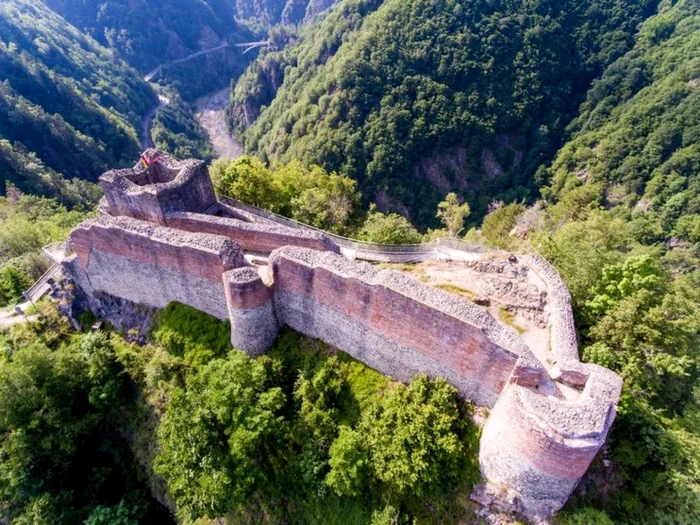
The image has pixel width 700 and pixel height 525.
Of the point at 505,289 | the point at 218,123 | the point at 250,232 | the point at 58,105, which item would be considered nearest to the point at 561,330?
the point at 505,289

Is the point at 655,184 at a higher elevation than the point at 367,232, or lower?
lower

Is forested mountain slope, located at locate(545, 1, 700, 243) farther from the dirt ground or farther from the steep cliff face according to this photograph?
the steep cliff face

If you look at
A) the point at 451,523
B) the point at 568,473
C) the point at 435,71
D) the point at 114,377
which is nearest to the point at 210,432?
the point at 114,377

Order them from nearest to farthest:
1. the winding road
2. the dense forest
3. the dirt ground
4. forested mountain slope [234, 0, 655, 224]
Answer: the dense forest < the dirt ground < forested mountain slope [234, 0, 655, 224] < the winding road

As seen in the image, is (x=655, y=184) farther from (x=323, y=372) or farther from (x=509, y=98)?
(x=323, y=372)

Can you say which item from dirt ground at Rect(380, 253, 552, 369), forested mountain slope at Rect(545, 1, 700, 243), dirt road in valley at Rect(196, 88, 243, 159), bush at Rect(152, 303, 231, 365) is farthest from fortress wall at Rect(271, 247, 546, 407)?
dirt road in valley at Rect(196, 88, 243, 159)

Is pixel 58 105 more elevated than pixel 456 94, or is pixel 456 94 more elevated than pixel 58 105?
pixel 58 105

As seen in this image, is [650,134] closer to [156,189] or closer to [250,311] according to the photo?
[250,311]
